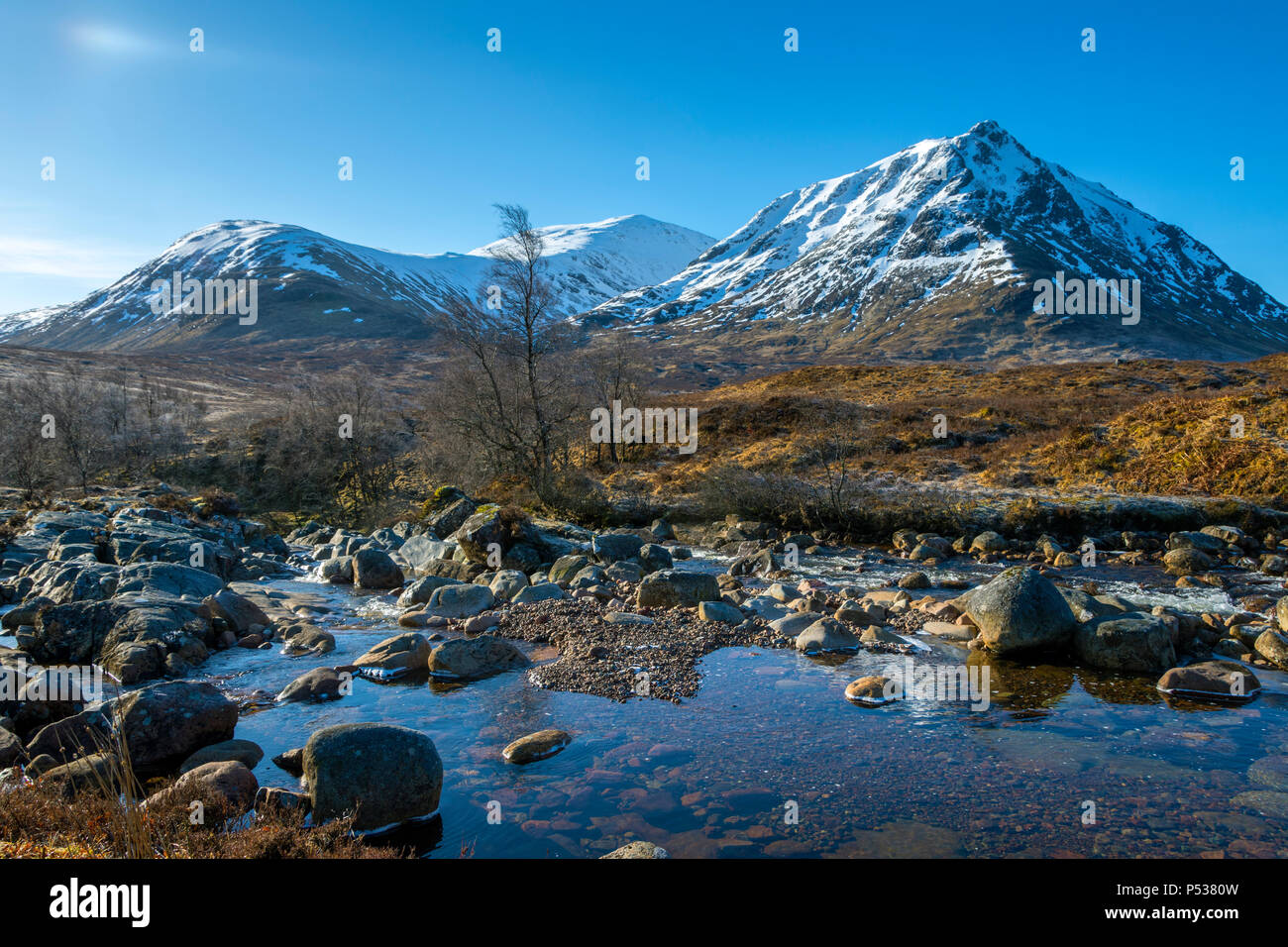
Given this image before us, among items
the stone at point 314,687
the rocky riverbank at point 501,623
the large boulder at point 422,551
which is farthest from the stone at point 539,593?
the large boulder at point 422,551

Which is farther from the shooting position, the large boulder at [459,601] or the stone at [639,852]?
the large boulder at [459,601]

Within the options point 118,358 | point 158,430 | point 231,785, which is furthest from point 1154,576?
point 118,358

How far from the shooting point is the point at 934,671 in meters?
11.8

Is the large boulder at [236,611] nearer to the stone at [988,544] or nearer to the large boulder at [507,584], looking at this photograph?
the large boulder at [507,584]

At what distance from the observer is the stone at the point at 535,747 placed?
340 inches

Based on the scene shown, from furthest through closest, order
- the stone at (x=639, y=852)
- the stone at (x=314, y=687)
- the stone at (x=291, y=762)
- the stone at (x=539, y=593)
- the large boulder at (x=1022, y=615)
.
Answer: the stone at (x=539, y=593), the large boulder at (x=1022, y=615), the stone at (x=314, y=687), the stone at (x=291, y=762), the stone at (x=639, y=852)

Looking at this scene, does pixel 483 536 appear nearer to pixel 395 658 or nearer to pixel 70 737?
pixel 395 658

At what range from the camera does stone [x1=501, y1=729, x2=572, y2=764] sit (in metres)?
8.65

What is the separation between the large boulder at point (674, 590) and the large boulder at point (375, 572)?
8.32 meters

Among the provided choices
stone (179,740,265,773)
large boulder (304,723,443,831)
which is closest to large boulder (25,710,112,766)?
stone (179,740,265,773)

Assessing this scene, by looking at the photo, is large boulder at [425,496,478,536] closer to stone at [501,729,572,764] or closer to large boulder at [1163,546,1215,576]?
stone at [501,729,572,764]

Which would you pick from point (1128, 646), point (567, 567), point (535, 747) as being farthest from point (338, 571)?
point (1128, 646)

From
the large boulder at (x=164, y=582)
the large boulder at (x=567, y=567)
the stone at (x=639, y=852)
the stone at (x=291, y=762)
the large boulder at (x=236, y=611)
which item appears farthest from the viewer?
the large boulder at (x=567, y=567)
